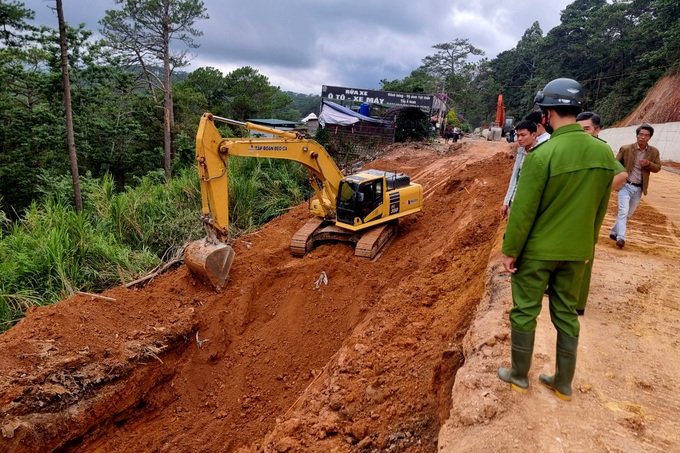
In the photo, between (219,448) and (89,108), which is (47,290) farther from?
(89,108)

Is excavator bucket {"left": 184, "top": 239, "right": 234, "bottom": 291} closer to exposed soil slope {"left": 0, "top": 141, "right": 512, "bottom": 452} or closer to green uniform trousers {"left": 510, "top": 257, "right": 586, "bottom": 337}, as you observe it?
exposed soil slope {"left": 0, "top": 141, "right": 512, "bottom": 452}

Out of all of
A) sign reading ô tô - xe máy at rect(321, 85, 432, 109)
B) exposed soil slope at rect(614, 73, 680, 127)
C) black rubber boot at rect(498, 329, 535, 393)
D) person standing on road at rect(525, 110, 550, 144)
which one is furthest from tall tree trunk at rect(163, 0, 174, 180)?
exposed soil slope at rect(614, 73, 680, 127)

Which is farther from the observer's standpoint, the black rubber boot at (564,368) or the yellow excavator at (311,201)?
the yellow excavator at (311,201)

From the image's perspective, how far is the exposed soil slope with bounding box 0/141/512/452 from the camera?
11.9 feet

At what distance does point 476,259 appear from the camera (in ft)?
20.6

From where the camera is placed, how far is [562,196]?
7.83 ft

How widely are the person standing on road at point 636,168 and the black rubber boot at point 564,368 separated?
356 centimetres

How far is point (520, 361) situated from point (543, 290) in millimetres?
486

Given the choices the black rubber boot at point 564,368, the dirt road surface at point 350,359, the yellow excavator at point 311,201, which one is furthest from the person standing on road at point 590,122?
the yellow excavator at point 311,201

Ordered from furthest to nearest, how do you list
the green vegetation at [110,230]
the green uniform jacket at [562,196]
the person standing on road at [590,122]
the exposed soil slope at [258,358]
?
the green vegetation at [110,230] → the person standing on road at [590,122] → the exposed soil slope at [258,358] → the green uniform jacket at [562,196]

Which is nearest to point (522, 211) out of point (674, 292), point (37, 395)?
point (674, 292)

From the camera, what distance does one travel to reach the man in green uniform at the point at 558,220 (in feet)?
7.76

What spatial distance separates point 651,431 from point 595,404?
0.29 m

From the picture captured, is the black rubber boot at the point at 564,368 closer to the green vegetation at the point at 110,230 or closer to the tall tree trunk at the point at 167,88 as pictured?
the green vegetation at the point at 110,230
